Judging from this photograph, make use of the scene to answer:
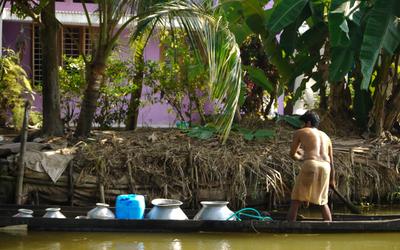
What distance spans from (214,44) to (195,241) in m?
2.64

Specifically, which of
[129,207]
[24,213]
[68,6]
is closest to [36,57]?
[68,6]

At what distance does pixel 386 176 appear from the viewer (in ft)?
37.2

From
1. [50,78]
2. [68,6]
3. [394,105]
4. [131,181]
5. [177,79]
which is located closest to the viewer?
[131,181]

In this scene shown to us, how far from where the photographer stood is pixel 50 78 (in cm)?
1173

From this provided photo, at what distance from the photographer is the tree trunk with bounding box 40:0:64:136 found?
1159 centimetres

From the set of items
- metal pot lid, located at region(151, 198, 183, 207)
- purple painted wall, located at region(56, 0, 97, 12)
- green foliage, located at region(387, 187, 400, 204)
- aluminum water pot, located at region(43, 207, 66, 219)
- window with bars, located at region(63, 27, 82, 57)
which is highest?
purple painted wall, located at region(56, 0, 97, 12)

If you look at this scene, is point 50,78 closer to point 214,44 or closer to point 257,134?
point 257,134

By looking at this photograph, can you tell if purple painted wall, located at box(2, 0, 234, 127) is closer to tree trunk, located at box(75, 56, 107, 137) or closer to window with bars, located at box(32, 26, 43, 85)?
window with bars, located at box(32, 26, 43, 85)

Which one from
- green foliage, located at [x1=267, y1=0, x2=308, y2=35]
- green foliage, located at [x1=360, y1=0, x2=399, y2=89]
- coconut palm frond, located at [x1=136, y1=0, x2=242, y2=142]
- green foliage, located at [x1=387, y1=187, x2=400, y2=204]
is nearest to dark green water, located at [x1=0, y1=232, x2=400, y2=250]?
coconut palm frond, located at [x1=136, y1=0, x2=242, y2=142]

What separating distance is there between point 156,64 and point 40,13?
299 cm

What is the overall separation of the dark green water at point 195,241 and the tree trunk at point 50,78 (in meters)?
3.47

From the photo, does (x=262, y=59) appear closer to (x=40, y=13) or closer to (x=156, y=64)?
(x=156, y=64)

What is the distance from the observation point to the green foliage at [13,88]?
44.0ft

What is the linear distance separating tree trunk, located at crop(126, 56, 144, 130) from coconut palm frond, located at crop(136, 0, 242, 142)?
4.10 meters
